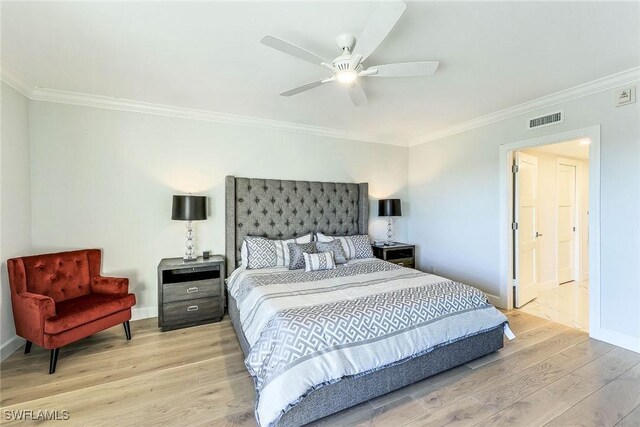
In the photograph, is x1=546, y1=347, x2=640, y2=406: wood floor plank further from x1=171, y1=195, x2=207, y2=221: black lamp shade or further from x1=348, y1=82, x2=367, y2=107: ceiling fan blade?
x1=171, y1=195, x2=207, y2=221: black lamp shade

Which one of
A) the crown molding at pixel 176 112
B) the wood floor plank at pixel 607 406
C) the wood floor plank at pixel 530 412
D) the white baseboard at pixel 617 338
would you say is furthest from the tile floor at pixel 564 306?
the crown molding at pixel 176 112

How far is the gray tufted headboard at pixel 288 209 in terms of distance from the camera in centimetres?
351

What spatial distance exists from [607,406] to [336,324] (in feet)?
6.16

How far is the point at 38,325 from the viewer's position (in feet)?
7.20

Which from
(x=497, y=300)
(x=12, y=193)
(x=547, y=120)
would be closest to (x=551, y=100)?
(x=547, y=120)

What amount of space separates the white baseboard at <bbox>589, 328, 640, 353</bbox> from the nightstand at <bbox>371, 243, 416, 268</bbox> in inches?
82.2

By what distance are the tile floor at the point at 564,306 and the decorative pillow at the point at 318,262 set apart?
8.54ft

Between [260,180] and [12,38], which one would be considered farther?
[260,180]

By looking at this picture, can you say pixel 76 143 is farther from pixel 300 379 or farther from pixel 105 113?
pixel 300 379

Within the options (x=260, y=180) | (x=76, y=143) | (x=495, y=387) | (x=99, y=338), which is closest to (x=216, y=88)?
(x=260, y=180)

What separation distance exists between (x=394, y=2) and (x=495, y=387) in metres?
2.56

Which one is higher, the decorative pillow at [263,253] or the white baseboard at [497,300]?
the decorative pillow at [263,253]

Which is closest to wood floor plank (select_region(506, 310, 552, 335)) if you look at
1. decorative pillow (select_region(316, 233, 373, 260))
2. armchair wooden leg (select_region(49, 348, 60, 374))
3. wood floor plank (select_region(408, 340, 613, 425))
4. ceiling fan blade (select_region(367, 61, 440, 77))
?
wood floor plank (select_region(408, 340, 613, 425))

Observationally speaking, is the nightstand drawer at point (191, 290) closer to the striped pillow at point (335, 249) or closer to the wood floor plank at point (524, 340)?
the striped pillow at point (335, 249)
